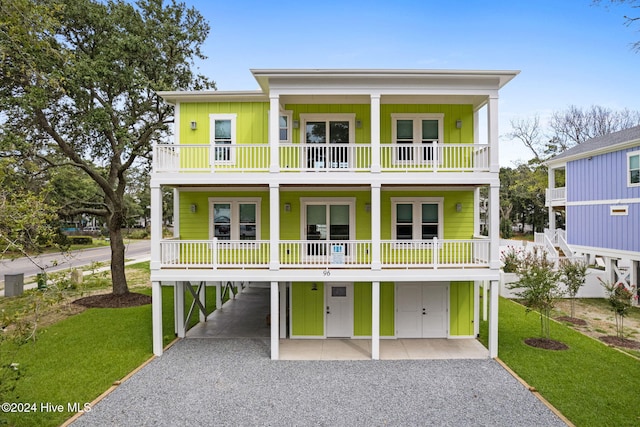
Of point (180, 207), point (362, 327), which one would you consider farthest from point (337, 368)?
point (180, 207)

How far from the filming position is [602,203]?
1980cm

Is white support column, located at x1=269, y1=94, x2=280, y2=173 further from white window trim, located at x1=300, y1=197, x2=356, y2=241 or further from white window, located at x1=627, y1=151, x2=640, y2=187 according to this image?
white window, located at x1=627, y1=151, x2=640, y2=187

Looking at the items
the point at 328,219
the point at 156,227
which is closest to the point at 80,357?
the point at 156,227

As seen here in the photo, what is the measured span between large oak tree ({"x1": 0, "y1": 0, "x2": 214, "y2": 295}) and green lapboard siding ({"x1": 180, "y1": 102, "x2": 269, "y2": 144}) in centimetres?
403

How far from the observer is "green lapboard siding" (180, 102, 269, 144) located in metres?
13.6

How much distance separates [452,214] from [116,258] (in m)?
16.3

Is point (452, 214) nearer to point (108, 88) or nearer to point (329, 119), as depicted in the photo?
point (329, 119)

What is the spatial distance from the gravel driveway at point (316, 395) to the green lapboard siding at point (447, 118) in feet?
24.8

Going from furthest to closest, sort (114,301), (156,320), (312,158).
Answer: (114,301), (312,158), (156,320)

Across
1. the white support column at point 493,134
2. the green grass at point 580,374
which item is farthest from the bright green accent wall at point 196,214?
the green grass at point 580,374

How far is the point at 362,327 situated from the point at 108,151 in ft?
49.7

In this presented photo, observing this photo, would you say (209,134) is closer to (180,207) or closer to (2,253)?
(180,207)

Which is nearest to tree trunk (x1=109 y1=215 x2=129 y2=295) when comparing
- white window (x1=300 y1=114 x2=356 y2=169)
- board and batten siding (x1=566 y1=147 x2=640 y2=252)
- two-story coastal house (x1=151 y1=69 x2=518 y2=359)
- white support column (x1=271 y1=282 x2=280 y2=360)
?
two-story coastal house (x1=151 y1=69 x2=518 y2=359)

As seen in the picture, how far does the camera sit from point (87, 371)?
9992mm
